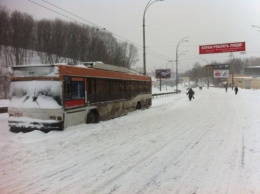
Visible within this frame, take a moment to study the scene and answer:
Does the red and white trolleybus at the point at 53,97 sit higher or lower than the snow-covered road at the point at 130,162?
higher

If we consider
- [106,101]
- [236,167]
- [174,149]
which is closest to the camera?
[236,167]

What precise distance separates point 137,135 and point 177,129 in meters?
2.30

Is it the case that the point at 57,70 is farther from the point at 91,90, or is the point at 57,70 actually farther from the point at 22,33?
the point at 22,33

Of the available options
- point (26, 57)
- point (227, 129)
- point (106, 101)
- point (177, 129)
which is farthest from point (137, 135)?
point (26, 57)

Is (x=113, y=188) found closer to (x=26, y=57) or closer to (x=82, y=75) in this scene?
(x=82, y=75)

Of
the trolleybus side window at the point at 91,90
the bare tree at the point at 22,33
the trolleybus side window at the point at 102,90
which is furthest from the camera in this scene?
the bare tree at the point at 22,33

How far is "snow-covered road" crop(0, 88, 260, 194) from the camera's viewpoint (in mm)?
5660

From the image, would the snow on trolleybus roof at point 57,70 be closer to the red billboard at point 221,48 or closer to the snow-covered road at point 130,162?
the snow-covered road at point 130,162

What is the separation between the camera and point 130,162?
289 inches

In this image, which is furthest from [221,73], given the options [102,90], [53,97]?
[53,97]

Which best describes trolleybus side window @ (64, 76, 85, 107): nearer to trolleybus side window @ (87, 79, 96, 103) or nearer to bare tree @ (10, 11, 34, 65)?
trolleybus side window @ (87, 79, 96, 103)

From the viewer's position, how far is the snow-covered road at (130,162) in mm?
5660

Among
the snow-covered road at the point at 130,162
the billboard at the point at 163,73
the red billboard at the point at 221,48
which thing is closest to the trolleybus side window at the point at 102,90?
the snow-covered road at the point at 130,162

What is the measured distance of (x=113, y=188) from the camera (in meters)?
5.55
